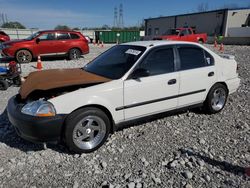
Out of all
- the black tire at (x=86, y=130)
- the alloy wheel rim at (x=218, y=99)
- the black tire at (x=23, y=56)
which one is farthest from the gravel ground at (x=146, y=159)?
the black tire at (x=23, y=56)

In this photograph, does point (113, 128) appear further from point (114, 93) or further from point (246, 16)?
point (246, 16)

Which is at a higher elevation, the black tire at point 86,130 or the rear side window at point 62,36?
the rear side window at point 62,36

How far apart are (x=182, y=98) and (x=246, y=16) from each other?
126 feet

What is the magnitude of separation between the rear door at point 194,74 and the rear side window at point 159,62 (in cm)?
22

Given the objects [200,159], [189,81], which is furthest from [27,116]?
[189,81]

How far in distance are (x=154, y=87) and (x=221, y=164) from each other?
1523 mm

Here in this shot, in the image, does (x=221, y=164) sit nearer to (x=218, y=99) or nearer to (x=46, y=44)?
(x=218, y=99)

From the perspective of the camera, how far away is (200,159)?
3.35 metres

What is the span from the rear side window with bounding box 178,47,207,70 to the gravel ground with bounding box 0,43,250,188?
1.12 m

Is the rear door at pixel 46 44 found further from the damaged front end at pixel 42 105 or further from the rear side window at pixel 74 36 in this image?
the damaged front end at pixel 42 105

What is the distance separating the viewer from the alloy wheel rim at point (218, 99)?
16.0 feet

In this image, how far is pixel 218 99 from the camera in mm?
5004

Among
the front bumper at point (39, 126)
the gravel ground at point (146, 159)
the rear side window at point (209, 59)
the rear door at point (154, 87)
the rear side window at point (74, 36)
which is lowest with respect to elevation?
the gravel ground at point (146, 159)

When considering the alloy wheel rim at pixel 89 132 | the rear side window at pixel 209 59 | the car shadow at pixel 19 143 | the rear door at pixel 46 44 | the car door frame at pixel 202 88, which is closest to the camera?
the alloy wheel rim at pixel 89 132
